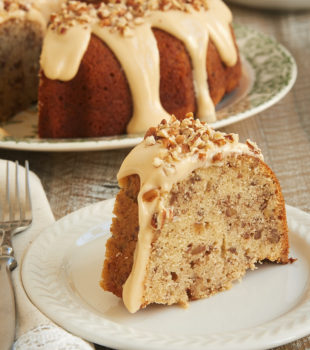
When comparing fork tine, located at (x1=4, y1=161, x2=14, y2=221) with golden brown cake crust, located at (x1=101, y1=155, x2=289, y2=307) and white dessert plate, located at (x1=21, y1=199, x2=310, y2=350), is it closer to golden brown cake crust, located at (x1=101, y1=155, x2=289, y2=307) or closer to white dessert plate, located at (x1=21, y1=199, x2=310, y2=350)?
white dessert plate, located at (x1=21, y1=199, x2=310, y2=350)

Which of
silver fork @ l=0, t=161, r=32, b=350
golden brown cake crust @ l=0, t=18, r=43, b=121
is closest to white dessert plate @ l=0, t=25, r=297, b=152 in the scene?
golden brown cake crust @ l=0, t=18, r=43, b=121

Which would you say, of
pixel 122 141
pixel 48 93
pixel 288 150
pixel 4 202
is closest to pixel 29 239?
pixel 4 202

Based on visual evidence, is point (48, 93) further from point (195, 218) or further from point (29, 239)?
point (195, 218)

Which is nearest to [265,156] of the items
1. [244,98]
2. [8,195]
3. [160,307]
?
[244,98]

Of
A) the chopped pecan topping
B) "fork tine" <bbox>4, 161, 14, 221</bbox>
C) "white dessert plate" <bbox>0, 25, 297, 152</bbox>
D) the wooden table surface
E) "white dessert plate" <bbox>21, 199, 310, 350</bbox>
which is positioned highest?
the chopped pecan topping

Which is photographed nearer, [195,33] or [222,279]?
[222,279]

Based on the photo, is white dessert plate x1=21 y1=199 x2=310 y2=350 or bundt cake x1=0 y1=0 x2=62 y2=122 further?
bundt cake x1=0 y1=0 x2=62 y2=122
